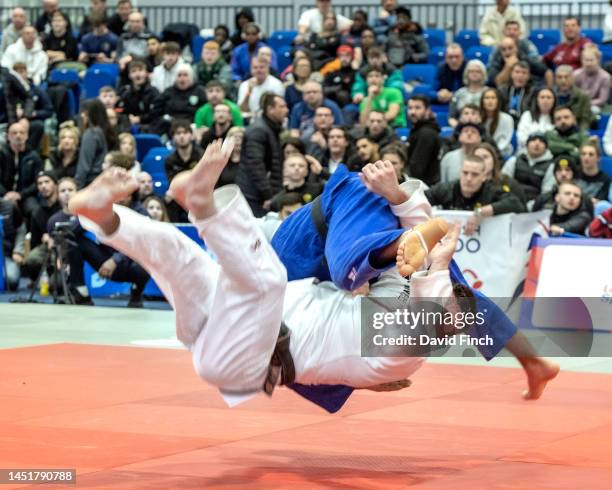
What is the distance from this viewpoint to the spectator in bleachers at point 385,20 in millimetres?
16527

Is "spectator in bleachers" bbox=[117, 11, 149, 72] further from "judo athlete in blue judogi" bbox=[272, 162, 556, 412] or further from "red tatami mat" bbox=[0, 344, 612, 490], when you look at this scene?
"judo athlete in blue judogi" bbox=[272, 162, 556, 412]

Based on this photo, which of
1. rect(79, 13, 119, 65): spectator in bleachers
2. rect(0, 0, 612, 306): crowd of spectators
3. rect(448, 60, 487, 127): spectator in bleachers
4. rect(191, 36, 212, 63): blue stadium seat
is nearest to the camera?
rect(0, 0, 612, 306): crowd of spectators

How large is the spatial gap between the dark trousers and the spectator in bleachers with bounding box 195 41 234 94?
14.5 ft

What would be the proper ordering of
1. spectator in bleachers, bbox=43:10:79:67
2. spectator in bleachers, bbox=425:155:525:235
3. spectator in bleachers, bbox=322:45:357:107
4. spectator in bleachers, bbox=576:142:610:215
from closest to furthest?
spectator in bleachers, bbox=425:155:525:235 < spectator in bleachers, bbox=576:142:610:215 < spectator in bleachers, bbox=322:45:357:107 < spectator in bleachers, bbox=43:10:79:67

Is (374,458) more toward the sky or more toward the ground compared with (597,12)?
more toward the ground

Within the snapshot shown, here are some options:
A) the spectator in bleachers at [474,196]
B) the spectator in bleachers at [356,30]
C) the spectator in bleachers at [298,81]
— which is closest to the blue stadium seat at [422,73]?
the spectator in bleachers at [356,30]

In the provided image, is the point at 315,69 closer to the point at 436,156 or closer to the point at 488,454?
the point at 436,156

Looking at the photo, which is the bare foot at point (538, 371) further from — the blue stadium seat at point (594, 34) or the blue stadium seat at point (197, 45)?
the blue stadium seat at point (197, 45)

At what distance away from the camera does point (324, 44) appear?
15.9 meters

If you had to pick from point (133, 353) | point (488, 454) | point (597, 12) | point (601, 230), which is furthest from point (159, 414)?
point (597, 12)

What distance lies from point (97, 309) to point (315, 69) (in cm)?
531

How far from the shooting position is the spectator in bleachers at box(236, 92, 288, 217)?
12.5 meters

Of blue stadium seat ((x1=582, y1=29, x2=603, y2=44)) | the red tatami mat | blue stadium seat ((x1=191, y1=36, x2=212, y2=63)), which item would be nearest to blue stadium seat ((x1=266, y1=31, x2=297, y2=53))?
blue stadium seat ((x1=191, y1=36, x2=212, y2=63))

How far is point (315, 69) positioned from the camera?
15.7 m
